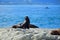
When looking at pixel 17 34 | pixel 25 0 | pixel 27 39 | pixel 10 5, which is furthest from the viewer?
pixel 10 5

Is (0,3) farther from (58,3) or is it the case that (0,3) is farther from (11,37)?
(11,37)

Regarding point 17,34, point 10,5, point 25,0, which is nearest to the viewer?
point 17,34

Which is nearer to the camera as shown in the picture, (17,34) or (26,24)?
(17,34)

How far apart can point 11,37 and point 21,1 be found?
28.9 metres

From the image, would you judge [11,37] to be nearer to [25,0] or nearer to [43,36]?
[43,36]

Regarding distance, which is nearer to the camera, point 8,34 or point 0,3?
point 8,34

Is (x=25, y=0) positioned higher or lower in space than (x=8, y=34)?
lower

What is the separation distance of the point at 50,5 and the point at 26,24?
27405 millimetres

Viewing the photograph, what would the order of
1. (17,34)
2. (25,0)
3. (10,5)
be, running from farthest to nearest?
A: 1. (10,5)
2. (25,0)
3. (17,34)

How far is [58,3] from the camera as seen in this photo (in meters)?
33.8

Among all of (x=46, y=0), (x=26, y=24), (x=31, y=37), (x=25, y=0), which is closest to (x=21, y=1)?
(x=25, y=0)

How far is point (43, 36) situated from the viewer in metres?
5.03

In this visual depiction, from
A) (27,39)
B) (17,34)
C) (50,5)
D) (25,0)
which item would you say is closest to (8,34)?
(17,34)

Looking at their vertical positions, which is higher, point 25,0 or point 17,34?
point 17,34
